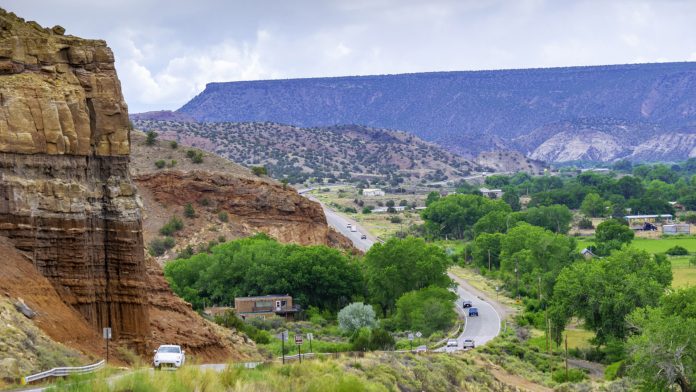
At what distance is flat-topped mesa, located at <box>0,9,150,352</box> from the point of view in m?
32.6

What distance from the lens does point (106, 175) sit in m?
34.9

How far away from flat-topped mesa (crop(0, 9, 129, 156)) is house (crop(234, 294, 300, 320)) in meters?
40.8

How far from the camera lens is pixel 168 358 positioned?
31.3 metres

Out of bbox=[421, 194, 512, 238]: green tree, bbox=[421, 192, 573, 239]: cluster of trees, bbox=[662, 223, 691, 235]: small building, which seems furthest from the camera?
bbox=[662, 223, 691, 235]: small building

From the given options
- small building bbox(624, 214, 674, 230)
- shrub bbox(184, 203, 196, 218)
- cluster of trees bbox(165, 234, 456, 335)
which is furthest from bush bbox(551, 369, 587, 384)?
small building bbox(624, 214, 674, 230)

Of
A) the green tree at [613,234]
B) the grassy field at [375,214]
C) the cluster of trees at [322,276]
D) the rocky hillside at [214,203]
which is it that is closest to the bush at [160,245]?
the rocky hillside at [214,203]

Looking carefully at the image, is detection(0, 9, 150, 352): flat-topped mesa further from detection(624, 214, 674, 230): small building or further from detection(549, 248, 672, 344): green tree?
detection(624, 214, 674, 230): small building

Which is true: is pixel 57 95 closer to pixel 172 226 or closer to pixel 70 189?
pixel 70 189

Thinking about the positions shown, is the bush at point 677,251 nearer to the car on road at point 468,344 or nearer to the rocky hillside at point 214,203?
the rocky hillside at point 214,203

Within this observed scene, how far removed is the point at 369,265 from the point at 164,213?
25262 mm

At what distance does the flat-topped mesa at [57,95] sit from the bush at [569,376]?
26561 millimetres

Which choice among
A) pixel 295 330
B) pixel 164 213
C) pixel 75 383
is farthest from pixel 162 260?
pixel 75 383

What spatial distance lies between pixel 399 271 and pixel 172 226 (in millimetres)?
25783

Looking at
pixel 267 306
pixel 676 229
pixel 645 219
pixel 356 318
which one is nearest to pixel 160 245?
pixel 267 306
